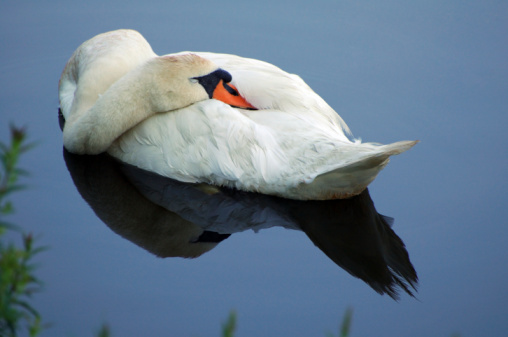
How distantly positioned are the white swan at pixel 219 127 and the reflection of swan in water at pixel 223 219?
106 mm

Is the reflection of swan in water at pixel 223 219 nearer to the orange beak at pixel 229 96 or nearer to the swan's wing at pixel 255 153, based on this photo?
the swan's wing at pixel 255 153

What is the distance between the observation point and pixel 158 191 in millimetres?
5406

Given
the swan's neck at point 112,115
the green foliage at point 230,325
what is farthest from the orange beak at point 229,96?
the green foliage at point 230,325

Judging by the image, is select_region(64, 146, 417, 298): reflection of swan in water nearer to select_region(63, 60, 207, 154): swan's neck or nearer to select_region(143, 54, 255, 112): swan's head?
select_region(63, 60, 207, 154): swan's neck

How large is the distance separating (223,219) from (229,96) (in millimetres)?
1017

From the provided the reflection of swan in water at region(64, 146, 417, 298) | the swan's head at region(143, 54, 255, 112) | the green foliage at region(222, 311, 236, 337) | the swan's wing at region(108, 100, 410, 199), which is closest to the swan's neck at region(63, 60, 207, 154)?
the swan's head at region(143, 54, 255, 112)

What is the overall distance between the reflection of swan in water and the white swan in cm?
11

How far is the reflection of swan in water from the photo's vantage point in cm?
474

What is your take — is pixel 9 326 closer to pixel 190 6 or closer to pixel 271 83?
pixel 271 83

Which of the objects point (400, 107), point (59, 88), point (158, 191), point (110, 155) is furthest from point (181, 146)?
point (400, 107)

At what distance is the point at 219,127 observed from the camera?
5164 millimetres

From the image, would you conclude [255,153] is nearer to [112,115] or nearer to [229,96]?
[229,96]

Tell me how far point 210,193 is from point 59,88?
7.04ft

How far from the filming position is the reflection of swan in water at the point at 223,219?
4.74 metres
